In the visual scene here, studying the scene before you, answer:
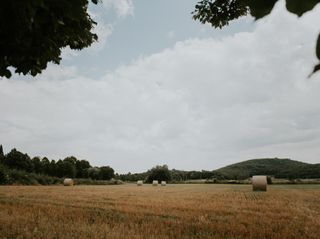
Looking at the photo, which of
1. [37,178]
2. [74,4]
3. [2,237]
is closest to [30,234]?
[2,237]

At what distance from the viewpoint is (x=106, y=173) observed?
399 ft

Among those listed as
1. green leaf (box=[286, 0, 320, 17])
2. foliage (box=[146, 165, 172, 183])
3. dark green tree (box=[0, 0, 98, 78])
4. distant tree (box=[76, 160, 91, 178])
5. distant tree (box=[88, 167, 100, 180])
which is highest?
distant tree (box=[76, 160, 91, 178])

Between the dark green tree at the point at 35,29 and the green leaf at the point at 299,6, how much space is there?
2382 mm

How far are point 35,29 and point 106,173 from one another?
391ft

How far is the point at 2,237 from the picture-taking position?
835 centimetres

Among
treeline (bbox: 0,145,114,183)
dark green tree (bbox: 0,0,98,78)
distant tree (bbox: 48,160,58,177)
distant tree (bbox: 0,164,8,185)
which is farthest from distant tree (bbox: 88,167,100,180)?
dark green tree (bbox: 0,0,98,78)

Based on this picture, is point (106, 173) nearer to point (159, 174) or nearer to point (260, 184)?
point (159, 174)

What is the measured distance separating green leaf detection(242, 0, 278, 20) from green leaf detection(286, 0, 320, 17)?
105mm

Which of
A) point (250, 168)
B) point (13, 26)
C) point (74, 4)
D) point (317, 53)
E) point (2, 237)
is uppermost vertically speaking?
point (250, 168)

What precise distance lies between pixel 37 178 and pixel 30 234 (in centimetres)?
5403

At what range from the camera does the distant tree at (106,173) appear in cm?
11949

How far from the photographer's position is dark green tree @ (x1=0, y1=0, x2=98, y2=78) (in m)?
3.50

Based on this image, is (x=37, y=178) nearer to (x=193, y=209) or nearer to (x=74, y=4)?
(x=193, y=209)

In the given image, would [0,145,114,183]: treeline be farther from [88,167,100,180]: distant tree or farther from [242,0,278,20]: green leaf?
[242,0,278,20]: green leaf
